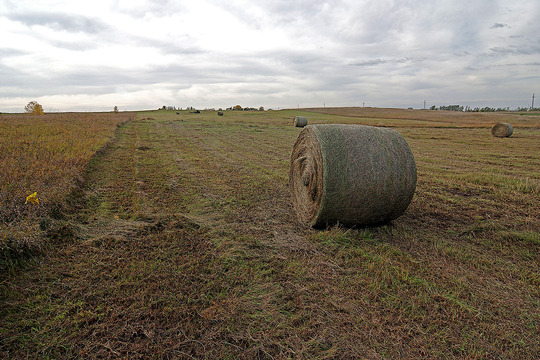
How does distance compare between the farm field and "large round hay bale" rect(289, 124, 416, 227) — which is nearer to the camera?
the farm field

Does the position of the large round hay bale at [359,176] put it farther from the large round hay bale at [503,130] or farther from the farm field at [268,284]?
the large round hay bale at [503,130]

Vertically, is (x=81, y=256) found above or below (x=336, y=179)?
below

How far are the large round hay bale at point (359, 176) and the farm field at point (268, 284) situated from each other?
0.37 metres

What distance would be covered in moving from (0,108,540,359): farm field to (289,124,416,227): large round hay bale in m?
0.37

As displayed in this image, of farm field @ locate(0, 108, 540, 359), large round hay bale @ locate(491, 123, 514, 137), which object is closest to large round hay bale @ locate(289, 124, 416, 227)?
farm field @ locate(0, 108, 540, 359)

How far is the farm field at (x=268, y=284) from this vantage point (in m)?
2.99

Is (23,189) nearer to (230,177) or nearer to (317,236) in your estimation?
(230,177)

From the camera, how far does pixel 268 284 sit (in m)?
3.94

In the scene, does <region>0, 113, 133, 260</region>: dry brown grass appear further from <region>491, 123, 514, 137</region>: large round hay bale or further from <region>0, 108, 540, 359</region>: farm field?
<region>491, 123, 514, 137</region>: large round hay bale

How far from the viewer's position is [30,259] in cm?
434

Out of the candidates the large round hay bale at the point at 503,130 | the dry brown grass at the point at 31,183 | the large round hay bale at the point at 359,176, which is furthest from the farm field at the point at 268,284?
the large round hay bale at the point at 503,130

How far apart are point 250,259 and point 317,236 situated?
4.59ft

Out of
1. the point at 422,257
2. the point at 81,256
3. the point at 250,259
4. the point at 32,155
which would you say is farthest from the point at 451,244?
the point at 32,155

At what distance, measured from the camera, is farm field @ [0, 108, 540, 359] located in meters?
2.99
